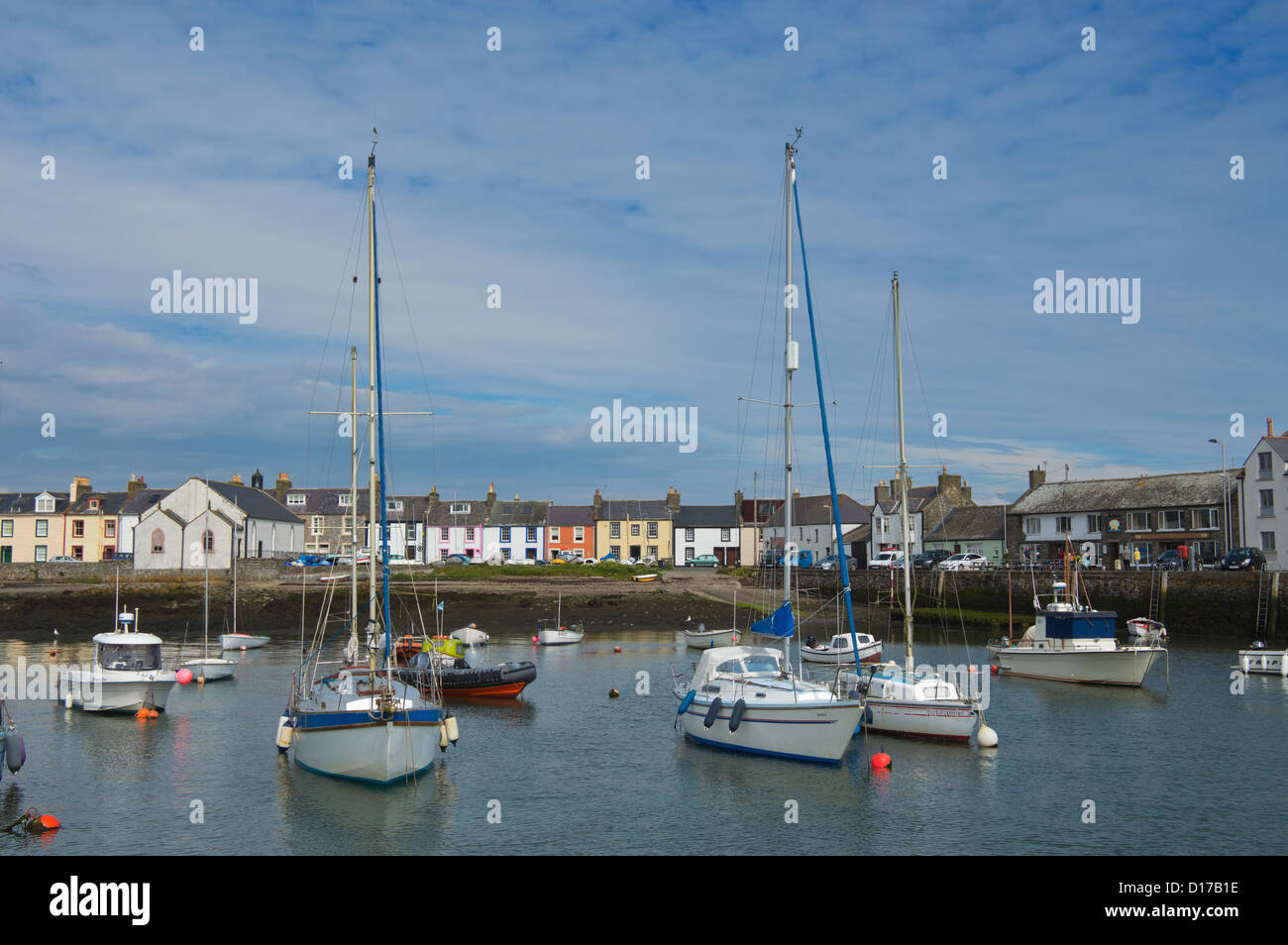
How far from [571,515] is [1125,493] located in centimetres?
5341

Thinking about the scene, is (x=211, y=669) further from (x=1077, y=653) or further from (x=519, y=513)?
(x=519, y=513)

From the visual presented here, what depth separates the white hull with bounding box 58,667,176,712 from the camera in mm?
35188

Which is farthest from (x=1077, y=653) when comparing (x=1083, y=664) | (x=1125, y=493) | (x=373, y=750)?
(x=1125, y=493)

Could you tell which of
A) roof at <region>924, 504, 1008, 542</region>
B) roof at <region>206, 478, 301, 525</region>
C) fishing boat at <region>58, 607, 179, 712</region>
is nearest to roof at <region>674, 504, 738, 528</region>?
roof at <region>924, 504, 1008, 542</region>

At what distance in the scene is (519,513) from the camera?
108 meters

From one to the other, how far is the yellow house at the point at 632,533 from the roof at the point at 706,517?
73.9 inches

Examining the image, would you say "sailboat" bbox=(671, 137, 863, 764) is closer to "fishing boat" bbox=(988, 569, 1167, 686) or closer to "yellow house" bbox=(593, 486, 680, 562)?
"fishing boat" bbox=(988, 569, 1167, 686)

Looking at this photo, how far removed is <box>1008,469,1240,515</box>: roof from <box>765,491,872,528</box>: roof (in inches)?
854

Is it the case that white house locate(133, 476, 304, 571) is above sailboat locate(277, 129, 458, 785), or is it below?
above

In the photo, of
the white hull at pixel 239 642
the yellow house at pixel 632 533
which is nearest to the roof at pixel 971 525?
the yellow house at pixel 632 533

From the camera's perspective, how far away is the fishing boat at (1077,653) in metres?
41.8

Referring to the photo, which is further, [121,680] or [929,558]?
[929,558]

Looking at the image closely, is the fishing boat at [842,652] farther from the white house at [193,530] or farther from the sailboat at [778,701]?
the white house at [193,530]
